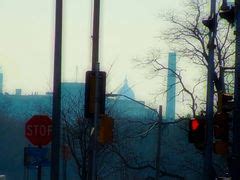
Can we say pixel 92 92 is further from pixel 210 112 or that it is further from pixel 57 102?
pixel 210 112

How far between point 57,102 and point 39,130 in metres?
1.44

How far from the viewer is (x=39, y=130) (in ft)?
55.9

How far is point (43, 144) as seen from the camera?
17031 millimetres

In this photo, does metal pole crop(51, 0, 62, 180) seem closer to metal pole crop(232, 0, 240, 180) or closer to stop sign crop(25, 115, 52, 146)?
stop sign crop(25, 115, 52, 146)

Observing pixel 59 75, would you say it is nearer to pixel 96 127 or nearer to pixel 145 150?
pixel 96 127

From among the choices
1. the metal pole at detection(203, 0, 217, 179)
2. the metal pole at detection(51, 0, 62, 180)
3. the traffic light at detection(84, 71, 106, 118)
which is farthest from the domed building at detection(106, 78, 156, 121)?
the traffic light at detection(84, 71, 106, 118)

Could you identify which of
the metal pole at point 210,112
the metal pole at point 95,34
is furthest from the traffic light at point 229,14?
the metal pole at point 210,112

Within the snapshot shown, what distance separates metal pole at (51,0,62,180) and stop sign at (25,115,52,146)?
119 cm

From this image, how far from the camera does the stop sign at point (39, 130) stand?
1700cm

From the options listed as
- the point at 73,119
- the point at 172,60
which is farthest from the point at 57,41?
the point at 172,60

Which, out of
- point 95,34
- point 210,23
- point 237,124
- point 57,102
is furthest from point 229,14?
point 210,23

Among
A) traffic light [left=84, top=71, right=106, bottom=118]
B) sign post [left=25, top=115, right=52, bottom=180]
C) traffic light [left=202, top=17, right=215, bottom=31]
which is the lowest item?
sign post [left=25, top=115, right=52, bottom=180]

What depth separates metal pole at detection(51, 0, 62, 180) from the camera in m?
15.6

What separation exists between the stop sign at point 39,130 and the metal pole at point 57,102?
3.91ft
